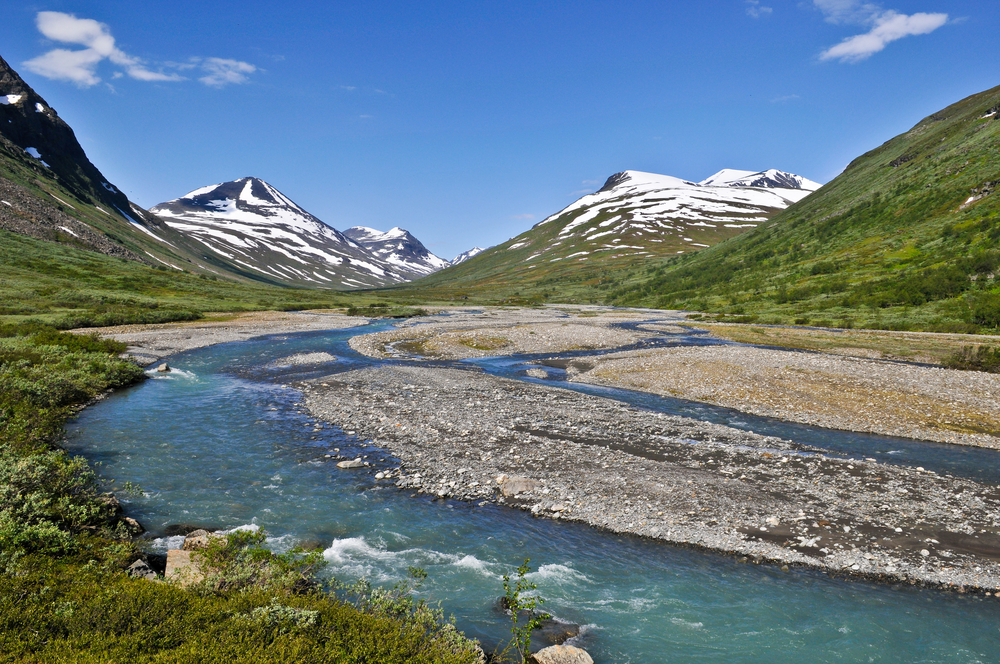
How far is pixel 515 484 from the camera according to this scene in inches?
739

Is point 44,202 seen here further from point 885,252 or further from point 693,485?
point 885,252

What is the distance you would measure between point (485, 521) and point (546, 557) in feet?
9.35

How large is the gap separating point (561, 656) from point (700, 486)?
34.8 ft

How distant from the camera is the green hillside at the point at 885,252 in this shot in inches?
2822

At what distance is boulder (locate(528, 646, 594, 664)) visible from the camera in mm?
10016

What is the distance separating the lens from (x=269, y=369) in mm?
42906

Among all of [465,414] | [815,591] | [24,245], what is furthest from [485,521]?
[24,245]

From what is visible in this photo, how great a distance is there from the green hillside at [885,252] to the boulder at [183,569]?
82.2 metres

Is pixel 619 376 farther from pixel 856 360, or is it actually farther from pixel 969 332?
pixel 969 332

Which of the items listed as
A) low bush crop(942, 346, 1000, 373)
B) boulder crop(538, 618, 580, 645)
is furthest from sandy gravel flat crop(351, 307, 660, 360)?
boulder crop(538, 618, 580, 645)

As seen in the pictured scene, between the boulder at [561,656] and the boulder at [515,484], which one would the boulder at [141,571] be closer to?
the boulder at [561,656]

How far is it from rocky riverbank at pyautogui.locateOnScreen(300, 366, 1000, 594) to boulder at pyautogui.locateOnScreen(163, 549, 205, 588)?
846 cm

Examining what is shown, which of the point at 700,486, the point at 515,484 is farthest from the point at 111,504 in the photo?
the point at 700,486

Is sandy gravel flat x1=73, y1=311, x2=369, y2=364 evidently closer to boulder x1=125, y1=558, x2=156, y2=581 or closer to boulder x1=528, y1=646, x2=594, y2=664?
boulder x1=125, y1=558, x2=156, y2=581
